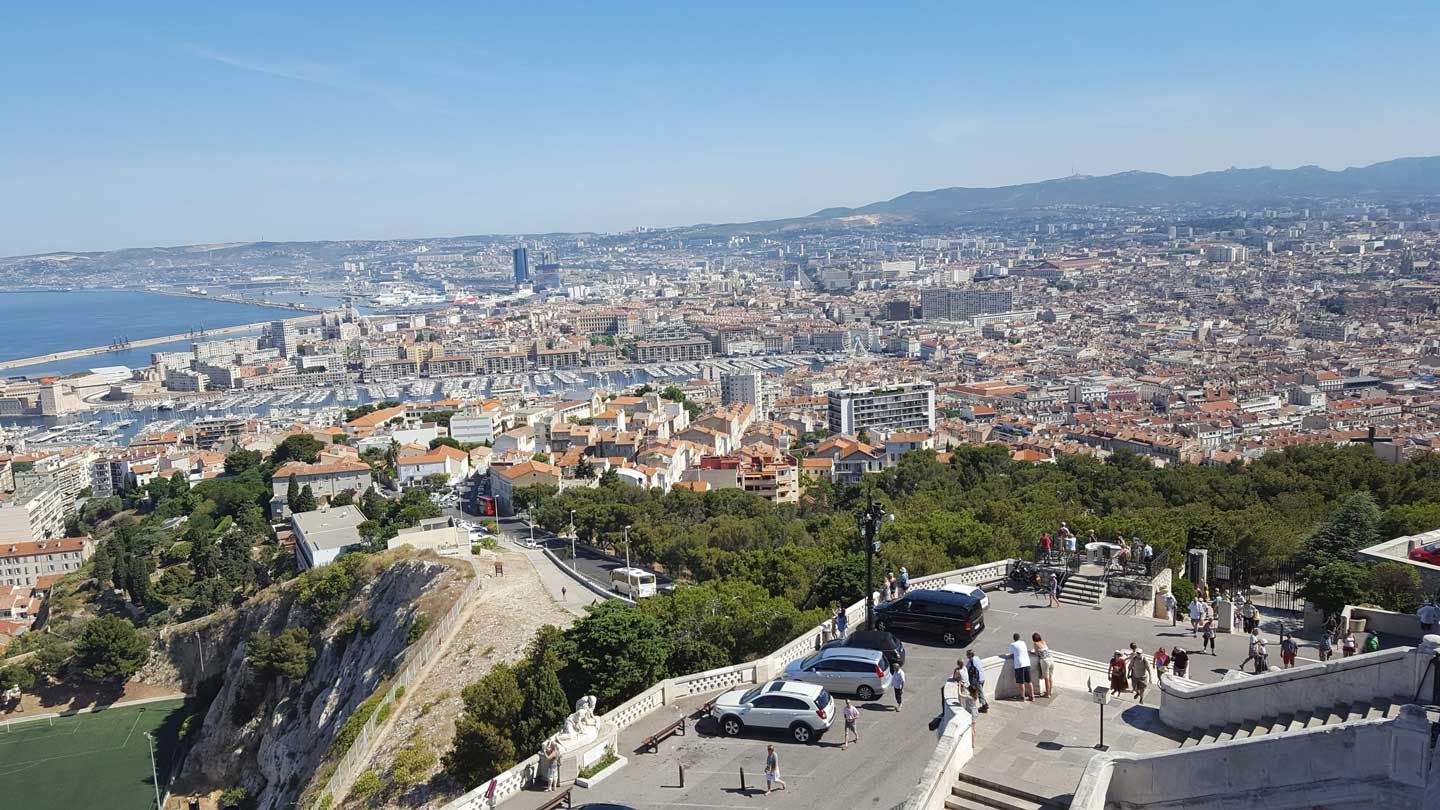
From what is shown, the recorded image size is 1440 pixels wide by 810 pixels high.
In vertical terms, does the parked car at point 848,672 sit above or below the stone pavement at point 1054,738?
below

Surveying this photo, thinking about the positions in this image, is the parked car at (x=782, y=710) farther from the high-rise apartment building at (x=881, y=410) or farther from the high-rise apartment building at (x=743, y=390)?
the high-rise apartment building at (x=743, y=390)

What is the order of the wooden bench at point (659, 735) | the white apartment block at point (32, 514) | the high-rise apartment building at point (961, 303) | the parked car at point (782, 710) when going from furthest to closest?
the high-rise apartment building at point (961, 303) → the white apartment block at point (32, 514) → the wooden bench at point (659, 735) → the parked car at point (782, 710)

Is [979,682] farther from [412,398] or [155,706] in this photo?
[412,398]

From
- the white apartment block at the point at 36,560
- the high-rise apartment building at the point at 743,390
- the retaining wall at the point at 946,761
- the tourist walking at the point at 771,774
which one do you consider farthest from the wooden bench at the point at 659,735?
the high-rise apartment building at the point at 743,390

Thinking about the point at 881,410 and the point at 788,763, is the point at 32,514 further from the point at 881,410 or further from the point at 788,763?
the point at 788,763

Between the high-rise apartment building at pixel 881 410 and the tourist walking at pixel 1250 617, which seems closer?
the tourist walking at pixel 1250 617

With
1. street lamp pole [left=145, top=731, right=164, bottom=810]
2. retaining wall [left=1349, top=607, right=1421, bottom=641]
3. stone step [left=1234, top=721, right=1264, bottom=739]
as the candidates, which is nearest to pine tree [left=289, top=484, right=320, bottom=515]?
street lamp pole [left=145, top=731, right=164, bottom=810]

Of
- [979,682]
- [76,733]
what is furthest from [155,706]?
[979,682]
